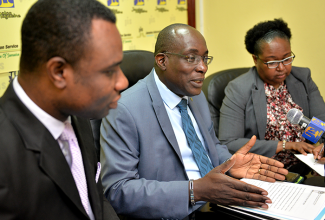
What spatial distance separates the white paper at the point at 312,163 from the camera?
4.37ft

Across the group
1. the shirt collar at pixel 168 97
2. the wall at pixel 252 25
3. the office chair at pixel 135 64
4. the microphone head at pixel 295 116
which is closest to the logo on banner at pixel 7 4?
the office chair at pixel 135 64

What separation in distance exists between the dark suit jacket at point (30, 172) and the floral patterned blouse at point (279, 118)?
1.41m

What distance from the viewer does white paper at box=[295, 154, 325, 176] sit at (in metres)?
1.33

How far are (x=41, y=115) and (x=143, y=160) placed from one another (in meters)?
0.57

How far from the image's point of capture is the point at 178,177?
48.6 inches

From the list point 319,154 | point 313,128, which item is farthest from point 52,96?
point 319,154

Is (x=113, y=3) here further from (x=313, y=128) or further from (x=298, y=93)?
(x=313, y=128)

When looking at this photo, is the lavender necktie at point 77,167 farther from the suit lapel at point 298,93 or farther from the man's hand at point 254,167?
the suit lapel at point 298,93

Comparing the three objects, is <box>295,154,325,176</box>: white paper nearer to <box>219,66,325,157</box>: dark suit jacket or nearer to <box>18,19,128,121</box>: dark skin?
<box>219,66,325,157</box>: dark suit jacket

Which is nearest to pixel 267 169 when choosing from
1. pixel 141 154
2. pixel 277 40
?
pixel 141 154

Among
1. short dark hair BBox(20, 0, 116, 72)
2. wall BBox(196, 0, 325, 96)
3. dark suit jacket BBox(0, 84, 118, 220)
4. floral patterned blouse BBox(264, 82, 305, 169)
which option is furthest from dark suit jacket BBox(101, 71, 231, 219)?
wall BBox(196, 0, 325, 96)

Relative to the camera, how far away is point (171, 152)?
122cm

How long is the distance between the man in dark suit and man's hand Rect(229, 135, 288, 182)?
783 millimetres

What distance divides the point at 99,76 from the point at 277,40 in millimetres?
1501
